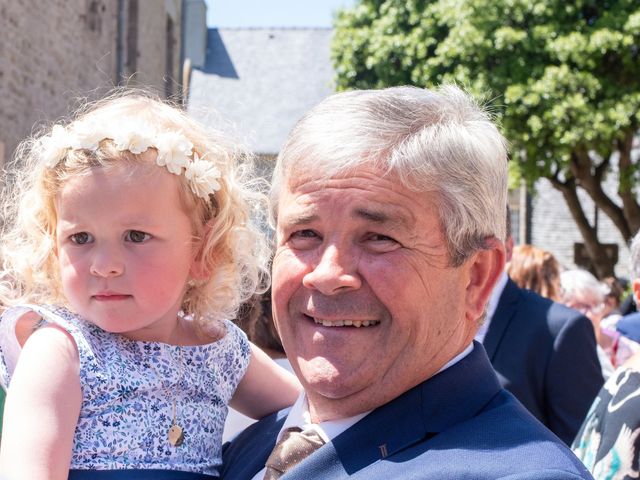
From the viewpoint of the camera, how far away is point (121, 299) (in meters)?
2.38

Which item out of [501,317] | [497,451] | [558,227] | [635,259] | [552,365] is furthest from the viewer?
[558,227]

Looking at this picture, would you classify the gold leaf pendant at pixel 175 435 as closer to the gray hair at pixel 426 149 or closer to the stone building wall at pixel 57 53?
the gray hair at pixel 426 149

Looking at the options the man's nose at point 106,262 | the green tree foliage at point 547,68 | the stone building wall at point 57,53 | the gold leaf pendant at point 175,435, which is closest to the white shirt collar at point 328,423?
the gold leaf pendant at point 175,435

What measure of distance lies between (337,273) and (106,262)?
1.98ft

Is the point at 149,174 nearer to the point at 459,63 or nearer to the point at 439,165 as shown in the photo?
the point at 439,165

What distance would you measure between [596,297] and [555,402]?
16.2ft

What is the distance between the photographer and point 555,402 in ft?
13.6

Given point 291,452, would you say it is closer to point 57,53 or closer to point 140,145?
point 140,145

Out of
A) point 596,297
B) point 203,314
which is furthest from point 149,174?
point 596,297

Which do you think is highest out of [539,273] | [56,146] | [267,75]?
[56,146]

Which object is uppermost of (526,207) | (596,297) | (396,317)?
(396,317)

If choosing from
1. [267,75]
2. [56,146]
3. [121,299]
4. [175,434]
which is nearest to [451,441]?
[175,434]

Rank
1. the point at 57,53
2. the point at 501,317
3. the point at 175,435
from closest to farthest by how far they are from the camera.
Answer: the point at 175,435, the point at 501,317, the point at 57,53

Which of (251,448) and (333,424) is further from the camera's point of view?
(251,448)
